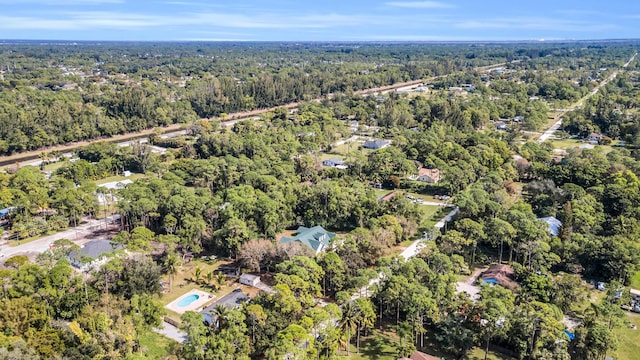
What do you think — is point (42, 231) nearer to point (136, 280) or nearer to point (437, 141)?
point (136, 280)

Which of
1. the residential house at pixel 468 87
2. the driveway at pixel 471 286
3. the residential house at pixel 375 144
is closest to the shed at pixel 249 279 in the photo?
the driveway at pixel 471 286

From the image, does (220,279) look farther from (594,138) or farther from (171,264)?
(594,138)

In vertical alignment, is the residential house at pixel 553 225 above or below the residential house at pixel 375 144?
below

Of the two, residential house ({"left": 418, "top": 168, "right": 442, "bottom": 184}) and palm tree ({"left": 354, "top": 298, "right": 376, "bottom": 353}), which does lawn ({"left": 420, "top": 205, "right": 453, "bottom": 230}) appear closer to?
residential house ({"left": 418, "top": 168, "right": 442, "bottom": 184})

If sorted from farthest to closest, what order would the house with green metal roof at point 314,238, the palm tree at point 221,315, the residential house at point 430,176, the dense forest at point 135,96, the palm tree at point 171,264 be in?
1. the dense forest at point 135,96
2. the residential house at point 430,176
3. the house with green metal roof at point 314,238
4. the palm tree at point 171,264
5. the palm tree at point 221,315

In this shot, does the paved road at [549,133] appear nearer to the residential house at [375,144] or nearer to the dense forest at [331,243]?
the dense forest at [331,243]

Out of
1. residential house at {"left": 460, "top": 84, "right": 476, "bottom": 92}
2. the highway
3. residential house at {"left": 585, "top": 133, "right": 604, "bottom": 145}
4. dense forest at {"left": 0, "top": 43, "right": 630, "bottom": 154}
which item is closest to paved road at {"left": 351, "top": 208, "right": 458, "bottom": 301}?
residential house at {"left": 585, "top": 133, "right": 604, "bottom": 145}

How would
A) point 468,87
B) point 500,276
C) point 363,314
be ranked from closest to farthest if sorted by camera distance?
point 363,314 < point 500,276 < point 468,87

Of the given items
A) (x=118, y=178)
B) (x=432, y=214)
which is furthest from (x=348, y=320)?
(x=118, y=178)
